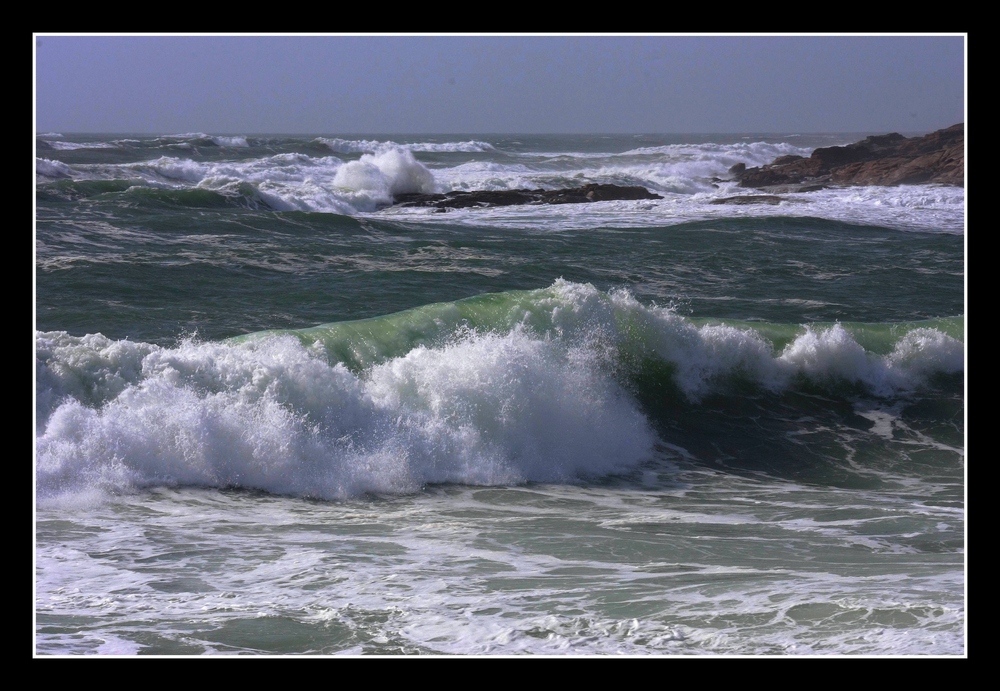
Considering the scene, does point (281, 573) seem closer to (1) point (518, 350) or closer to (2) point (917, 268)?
(1) point (518, 350)

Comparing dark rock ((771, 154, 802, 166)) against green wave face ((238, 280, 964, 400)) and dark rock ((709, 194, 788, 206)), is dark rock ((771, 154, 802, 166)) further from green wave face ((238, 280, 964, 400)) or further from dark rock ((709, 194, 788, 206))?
green wave face ((238, 280, 964, 400))

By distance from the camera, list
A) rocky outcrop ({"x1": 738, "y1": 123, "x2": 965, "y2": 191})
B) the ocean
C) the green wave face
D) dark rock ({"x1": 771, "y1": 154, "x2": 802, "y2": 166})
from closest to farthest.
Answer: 1. the ocean
2. the green wave face
3. rocky outcrop ({"x1": 738, "y1": 123, "x2": 965, "y2": 191})
4. dark rock ({"x1": 771, "y1": 154, "x2": 802, "y2": 166})

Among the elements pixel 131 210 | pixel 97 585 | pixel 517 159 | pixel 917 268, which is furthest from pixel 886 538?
pixel 517 159

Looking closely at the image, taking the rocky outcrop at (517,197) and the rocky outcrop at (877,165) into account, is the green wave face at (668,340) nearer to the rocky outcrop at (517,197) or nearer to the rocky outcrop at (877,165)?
the rocky outcrop at (517,197)

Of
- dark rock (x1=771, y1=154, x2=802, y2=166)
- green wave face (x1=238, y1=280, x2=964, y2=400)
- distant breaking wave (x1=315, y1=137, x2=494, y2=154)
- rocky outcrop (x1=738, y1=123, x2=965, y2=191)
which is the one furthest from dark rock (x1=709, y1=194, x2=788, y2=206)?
green wave face (x1=238, y1=280, x2=964, y2=400)

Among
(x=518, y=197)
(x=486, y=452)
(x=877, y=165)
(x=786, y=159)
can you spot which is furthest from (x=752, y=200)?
(x=486, y=452)

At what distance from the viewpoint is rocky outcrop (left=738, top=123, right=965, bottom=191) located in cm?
Result: 2698

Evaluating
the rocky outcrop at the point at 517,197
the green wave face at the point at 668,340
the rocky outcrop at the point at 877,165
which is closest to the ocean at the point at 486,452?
the green wave face at the point at 668,340

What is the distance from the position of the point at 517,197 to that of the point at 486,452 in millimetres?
16229

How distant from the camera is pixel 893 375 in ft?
32.6

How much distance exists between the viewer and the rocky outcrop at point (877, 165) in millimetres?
26984

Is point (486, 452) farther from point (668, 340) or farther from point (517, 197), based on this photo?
point (517, 197)

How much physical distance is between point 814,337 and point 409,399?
14.4 ft

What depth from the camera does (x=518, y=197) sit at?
76.0 ft
